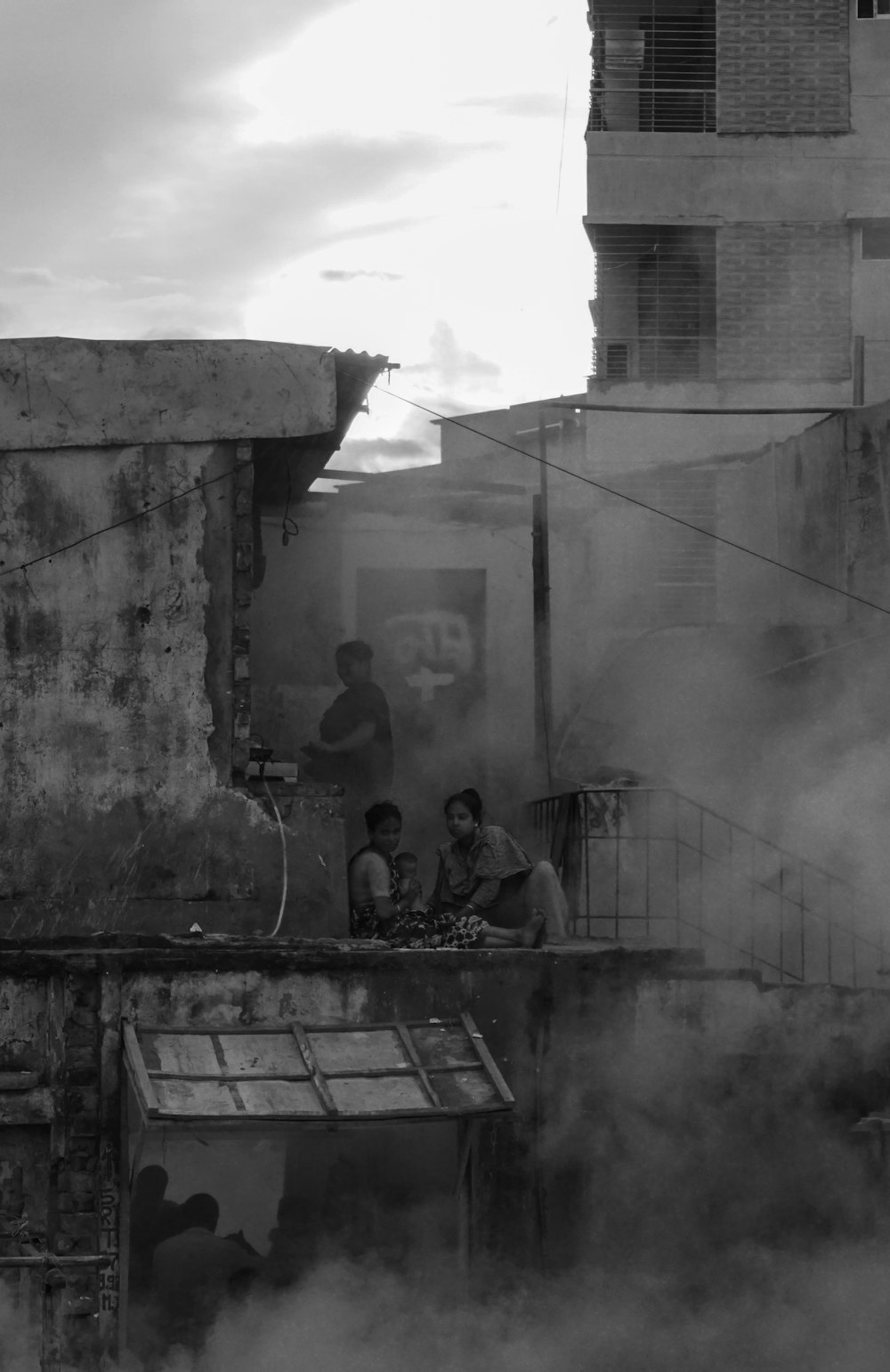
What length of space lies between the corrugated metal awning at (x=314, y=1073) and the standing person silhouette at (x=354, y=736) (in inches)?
134

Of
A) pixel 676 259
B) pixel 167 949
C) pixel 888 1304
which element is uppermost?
pixel 676 259

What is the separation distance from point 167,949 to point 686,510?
8890 millimetres

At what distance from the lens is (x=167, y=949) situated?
921 cm

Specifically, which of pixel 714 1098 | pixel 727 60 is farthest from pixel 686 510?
pixel 714 1098

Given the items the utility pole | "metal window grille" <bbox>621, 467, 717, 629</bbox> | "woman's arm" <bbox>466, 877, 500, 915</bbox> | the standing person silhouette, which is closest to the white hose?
"woman's arm" <bbox>466, 877, 500, 915</bbox>

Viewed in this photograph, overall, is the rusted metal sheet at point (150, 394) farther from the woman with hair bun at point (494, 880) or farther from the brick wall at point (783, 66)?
the brick wall at point (783, 66)

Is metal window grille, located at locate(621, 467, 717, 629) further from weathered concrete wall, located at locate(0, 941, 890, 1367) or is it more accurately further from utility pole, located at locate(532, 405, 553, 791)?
weathered concrete wall, located at locate(0, 941, 890, 1367)

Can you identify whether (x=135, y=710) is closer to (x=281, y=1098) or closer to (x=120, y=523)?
(x=120, y=523)

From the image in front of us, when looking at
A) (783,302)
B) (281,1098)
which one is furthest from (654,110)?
(281,1098)

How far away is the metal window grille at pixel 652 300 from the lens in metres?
20.6

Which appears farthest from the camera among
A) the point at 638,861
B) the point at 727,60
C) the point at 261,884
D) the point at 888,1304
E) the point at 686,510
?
the point at 727,60

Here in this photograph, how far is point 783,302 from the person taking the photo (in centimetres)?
2052

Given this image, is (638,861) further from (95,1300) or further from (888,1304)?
(95,1300)

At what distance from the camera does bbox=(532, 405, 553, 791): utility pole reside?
542 inches
